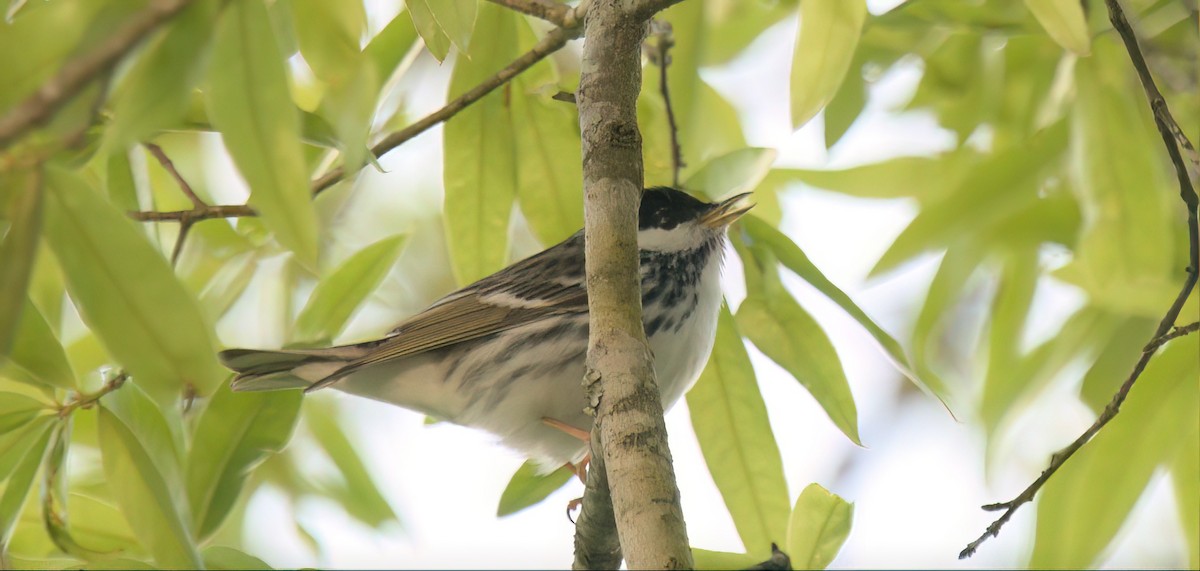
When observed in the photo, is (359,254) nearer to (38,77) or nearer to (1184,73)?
(38,77)

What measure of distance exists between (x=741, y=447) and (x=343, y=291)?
844mm

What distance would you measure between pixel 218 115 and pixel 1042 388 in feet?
6.09

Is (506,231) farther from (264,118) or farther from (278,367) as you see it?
(264,118)

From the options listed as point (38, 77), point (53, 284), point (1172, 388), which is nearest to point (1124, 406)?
point (1172, 388)

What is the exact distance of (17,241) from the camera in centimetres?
99

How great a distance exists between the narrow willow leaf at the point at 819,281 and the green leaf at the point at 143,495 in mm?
1078

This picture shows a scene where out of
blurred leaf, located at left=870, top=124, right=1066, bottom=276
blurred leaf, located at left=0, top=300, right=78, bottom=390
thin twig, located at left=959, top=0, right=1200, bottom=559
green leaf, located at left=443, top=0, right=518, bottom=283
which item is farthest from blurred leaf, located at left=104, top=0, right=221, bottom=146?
blurred leaf, located at left=870, top=124, right=1066, bottom=276

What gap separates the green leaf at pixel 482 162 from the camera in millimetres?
2129

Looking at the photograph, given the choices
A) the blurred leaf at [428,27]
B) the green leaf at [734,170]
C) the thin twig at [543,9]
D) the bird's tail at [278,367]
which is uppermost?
the thin twig at [543,9]

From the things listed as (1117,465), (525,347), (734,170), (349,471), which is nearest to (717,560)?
(734,170)

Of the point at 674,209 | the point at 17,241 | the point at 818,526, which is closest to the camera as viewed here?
the point at 17,241

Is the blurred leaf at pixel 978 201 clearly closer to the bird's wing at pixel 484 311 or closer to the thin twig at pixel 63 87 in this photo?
the bird's wing at pixel 484 311

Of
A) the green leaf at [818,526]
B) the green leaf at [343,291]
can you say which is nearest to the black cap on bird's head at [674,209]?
the green leaf at [343,291]

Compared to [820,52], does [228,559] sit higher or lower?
lower
